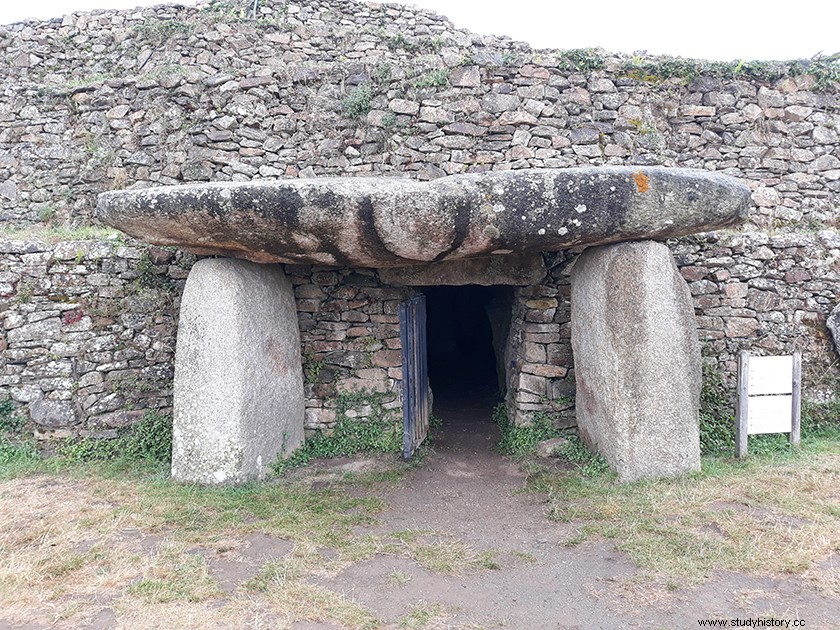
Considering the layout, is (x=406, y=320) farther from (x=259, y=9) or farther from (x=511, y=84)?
(x=259, y=9)

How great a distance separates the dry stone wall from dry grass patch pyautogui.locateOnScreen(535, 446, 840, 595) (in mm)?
1217

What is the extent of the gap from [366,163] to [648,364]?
3.50 meters

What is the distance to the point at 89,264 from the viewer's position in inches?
207

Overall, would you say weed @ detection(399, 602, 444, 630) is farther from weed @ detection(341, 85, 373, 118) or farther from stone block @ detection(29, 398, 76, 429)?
weed @ detection(341, 85, 373, 118)

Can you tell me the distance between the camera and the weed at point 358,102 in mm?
6180

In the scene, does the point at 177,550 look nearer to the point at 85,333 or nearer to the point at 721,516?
the point at 85,333

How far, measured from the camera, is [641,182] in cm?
415

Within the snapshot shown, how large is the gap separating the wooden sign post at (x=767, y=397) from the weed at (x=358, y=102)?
4.34m

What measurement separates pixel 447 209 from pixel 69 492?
3539 mm

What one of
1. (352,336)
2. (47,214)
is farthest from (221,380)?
(47,214)

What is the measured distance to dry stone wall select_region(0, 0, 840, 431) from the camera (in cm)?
525

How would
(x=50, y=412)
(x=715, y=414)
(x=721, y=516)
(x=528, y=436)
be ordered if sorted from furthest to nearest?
(x=528, y=436) < (x=715, y=414) < (x=50, y=412) < (x=721, y=516)

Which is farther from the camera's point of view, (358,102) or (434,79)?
(358,102)

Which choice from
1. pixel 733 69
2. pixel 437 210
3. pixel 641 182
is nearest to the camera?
pixel 437 210
